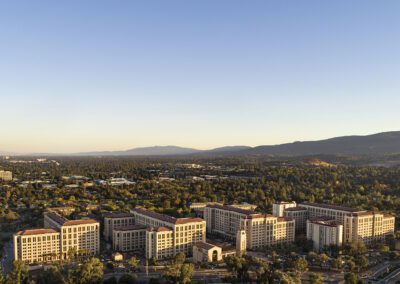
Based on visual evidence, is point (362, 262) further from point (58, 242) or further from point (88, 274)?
point (58, 242)

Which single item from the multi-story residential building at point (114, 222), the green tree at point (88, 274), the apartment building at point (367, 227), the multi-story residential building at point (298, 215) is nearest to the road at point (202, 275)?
the green tree at point (88, 274)

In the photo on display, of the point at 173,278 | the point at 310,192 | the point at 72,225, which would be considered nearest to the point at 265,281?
the point at 173,278

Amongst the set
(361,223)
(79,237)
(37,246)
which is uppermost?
(361,223)

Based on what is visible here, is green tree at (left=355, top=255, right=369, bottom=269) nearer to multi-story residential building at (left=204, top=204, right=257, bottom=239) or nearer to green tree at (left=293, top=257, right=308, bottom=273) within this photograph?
green tree at (left=293, top=257, right=308, bottom=273)

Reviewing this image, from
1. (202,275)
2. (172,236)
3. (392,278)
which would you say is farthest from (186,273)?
(392,278)

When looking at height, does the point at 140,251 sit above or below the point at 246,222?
below

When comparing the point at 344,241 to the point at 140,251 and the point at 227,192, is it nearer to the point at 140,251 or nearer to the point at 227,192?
the point at 140,251
